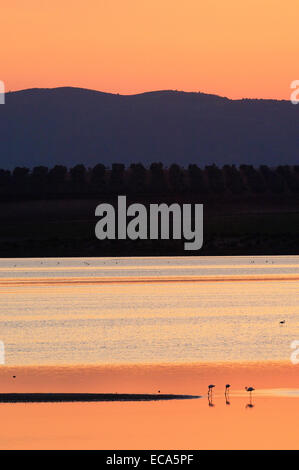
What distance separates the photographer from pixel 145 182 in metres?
194

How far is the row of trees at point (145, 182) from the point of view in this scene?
190 meters

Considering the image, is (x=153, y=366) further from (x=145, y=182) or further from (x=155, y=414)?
(x=145, y=182)

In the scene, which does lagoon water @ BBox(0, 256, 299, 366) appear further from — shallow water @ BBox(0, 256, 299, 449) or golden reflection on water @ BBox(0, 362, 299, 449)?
golden reflection on water @ BBox(0, 362, 299, 449)

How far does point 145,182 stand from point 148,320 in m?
145

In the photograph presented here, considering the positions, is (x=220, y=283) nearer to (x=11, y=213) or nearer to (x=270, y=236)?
(x=270, y=236)

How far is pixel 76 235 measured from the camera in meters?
159

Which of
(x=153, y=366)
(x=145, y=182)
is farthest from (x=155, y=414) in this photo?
(x=145, y=182)

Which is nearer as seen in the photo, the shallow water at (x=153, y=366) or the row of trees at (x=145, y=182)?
the shallow water at (x=153, y=366)

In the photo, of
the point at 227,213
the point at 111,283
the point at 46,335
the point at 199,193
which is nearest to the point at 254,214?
the point at 227,213

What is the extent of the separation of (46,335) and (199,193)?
146 metres

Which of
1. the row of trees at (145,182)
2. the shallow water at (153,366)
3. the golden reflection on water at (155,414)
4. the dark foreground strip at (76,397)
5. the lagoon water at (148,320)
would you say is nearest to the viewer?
the golden reflection on water at (155,414)

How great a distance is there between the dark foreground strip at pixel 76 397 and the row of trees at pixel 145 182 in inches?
6301

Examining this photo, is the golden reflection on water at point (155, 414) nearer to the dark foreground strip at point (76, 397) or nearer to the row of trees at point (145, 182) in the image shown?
the dark foreground strip at point (76, 397)

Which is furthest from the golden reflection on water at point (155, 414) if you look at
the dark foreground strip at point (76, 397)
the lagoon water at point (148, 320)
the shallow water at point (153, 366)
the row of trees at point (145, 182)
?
the row of trees at point (145, 182)
